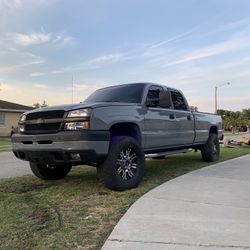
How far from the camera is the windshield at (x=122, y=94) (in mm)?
8211

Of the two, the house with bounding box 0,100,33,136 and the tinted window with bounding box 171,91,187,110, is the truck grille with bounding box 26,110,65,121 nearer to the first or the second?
the tinted window with bounding box 171,91,187,110

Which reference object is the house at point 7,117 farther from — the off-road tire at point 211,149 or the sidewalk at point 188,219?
the sidewalk at point 188,219

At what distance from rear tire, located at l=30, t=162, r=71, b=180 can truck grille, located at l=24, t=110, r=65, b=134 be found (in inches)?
44.0

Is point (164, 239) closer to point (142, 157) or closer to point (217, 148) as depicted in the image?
point (142, 157)

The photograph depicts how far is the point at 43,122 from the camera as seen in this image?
696cm

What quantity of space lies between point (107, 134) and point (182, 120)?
323 centimetres

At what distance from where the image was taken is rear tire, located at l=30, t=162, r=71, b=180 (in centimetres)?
815

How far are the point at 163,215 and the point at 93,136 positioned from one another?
1.79 meters

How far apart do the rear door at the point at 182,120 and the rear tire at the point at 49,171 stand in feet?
8.61

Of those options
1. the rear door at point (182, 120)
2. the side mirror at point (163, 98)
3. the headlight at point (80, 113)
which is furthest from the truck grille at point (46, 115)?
the rear door at point (182, 120)

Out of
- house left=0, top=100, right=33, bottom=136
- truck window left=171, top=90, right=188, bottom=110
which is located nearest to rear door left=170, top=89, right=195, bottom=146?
truck window left=171, top=90, right=188, bottom=110

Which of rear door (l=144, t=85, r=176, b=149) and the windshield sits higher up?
the windshield

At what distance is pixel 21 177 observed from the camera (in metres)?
8.72

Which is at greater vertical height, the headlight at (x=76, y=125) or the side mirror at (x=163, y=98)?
the side mirror at (x=163, y=98)
